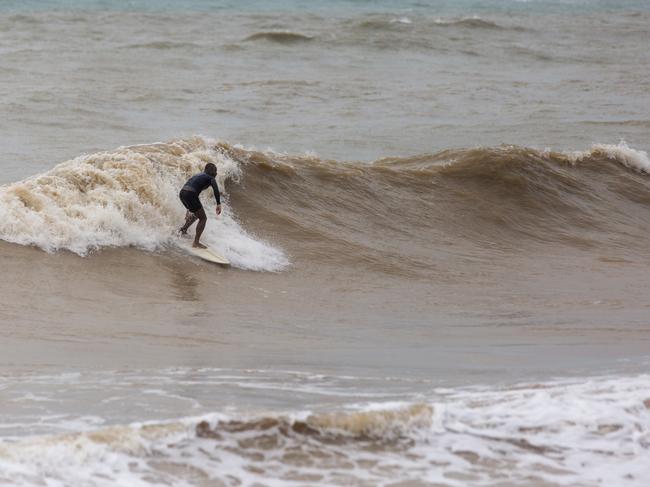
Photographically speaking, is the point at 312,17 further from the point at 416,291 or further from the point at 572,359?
the point at 572,359

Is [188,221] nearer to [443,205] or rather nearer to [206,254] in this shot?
[206,254]

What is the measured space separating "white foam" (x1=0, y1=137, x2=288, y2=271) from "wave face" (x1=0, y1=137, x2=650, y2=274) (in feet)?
0.06

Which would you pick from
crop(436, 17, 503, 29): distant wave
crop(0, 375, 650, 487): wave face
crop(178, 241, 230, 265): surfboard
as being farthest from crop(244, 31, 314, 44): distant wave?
crop(0, 375, 650, 487): wave face

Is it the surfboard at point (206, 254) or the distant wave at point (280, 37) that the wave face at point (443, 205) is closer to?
the surfboard at point (206, 254)

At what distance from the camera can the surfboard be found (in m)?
12.4

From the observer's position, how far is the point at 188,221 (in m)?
12.8

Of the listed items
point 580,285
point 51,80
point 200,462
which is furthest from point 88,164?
point 51,80

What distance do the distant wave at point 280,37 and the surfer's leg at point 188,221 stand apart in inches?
1019

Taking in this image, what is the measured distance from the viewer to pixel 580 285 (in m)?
12.6

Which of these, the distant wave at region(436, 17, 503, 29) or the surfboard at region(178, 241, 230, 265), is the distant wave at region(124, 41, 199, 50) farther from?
the surfboard at region(178, 241, 230, 265)

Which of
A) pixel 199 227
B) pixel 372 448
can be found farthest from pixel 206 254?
pixel 372 448

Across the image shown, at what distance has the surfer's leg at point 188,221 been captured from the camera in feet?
42.0

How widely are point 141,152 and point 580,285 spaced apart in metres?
6.05

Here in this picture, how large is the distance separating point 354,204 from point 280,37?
2362 centimetres
